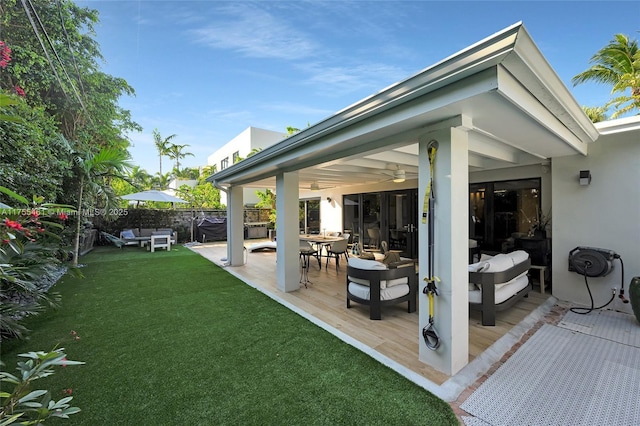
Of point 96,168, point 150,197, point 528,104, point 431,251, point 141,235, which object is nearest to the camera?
point 528,104

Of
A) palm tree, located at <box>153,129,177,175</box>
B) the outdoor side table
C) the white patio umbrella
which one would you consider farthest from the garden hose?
palm tree, located at <box>153,129,177,175</box>

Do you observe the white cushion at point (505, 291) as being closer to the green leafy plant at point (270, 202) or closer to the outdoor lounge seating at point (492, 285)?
the outdoor lounge seating at point (492, 285)

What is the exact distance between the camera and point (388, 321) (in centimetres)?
401

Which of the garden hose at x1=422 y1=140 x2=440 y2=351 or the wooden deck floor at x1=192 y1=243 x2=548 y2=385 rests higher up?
the garden hose at x1=422 y1=140 x2=440 y2=351

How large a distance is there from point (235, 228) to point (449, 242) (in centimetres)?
678

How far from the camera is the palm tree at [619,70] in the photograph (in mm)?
10172

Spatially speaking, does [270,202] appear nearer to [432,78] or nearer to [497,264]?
[497,264]

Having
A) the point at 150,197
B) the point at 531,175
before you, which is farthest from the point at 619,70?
the point at 150,197

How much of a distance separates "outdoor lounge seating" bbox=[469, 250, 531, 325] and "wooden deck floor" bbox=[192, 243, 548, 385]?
0.23 metres

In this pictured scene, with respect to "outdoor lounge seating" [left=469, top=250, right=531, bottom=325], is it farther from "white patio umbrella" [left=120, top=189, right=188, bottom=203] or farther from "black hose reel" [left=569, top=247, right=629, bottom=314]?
"white patio umbrella" [left=120, top=189, right=188, bottom=203]

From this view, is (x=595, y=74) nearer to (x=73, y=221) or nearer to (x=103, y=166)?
(x=103, y=166)

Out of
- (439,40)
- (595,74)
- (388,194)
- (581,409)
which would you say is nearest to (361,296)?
(581,409)

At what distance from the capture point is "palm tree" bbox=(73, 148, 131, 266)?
645 centimetres

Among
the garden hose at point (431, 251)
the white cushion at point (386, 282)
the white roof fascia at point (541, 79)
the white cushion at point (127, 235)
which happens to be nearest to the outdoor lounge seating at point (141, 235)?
the white cushion at point (127, 235)
